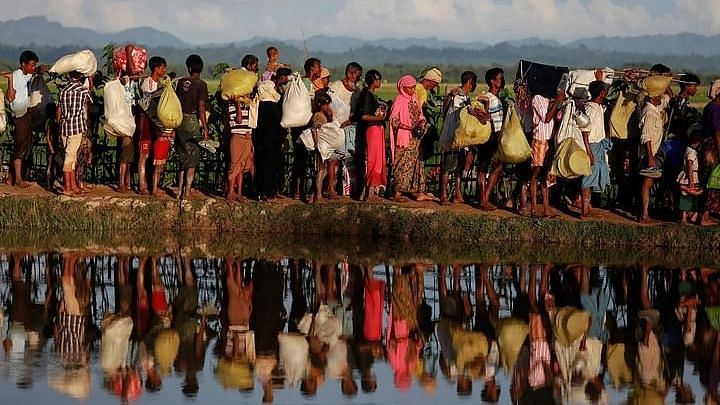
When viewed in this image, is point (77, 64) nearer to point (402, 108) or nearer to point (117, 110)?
point (117, 110)

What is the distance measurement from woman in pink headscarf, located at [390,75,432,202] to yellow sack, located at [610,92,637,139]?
2089 millimetres

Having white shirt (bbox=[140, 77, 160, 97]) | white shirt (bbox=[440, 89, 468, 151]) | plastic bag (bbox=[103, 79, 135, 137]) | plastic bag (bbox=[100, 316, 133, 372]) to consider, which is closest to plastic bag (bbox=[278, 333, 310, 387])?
plastic bag (bbox=[100, 316, 133, 372])

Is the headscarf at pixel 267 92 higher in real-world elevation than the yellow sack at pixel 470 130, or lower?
higher

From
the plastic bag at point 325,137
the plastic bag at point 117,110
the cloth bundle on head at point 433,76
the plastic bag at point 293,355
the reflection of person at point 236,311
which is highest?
the cloth bundle on head at point 433,76

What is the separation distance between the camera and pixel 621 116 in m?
17.9

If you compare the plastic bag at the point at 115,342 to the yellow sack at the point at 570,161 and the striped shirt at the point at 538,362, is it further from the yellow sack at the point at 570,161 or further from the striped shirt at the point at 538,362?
the yellow sack at the point at 570,161

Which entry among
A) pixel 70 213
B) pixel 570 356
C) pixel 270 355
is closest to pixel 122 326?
pixel 270 355

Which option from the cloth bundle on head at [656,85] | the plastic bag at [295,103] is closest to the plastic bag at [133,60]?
the plastic bag at [295,103]

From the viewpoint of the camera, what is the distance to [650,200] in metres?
18.9

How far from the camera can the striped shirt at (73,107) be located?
17516mm

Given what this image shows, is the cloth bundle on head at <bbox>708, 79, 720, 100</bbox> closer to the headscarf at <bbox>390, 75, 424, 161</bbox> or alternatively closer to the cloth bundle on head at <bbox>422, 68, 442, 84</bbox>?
the cloth bundle on head at <bbox>422, 68, 442, 84</bbox>

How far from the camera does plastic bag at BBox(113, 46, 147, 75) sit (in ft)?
58.5

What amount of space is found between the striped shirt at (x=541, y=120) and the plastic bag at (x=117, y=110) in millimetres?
4389

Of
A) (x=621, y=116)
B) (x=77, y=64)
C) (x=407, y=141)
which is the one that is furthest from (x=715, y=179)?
(x=77, y=64)
